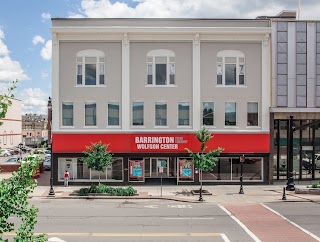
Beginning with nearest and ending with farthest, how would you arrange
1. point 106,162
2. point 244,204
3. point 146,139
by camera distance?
point 244,204 → point 106,162 → point 146,139

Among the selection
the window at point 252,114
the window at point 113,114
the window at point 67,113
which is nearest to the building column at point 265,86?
the window at point 252,114

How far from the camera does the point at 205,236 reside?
16906 mm

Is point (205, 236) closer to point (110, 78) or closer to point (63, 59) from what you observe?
point (110, 78)

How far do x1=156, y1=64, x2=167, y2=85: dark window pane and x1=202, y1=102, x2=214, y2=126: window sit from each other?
3.68 meters

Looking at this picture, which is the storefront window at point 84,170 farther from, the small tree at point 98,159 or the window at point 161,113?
the window at point 161,113

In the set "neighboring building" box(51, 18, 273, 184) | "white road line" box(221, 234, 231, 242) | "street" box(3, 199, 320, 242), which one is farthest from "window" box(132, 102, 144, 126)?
"white road line" box(221, 234, 231, 242)

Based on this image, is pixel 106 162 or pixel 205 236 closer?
pixel 205 236

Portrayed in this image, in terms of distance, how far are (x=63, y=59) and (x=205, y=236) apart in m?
20.6

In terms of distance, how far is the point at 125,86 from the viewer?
32500mm

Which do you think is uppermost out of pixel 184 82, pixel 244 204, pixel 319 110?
pixel 184 82

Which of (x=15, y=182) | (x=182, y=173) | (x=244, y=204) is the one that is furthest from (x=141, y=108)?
(x=15, y=182)

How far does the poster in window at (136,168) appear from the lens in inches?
1282

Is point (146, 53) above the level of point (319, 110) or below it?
above

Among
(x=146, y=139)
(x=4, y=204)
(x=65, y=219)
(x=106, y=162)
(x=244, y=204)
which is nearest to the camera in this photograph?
(x=4, y=204)
